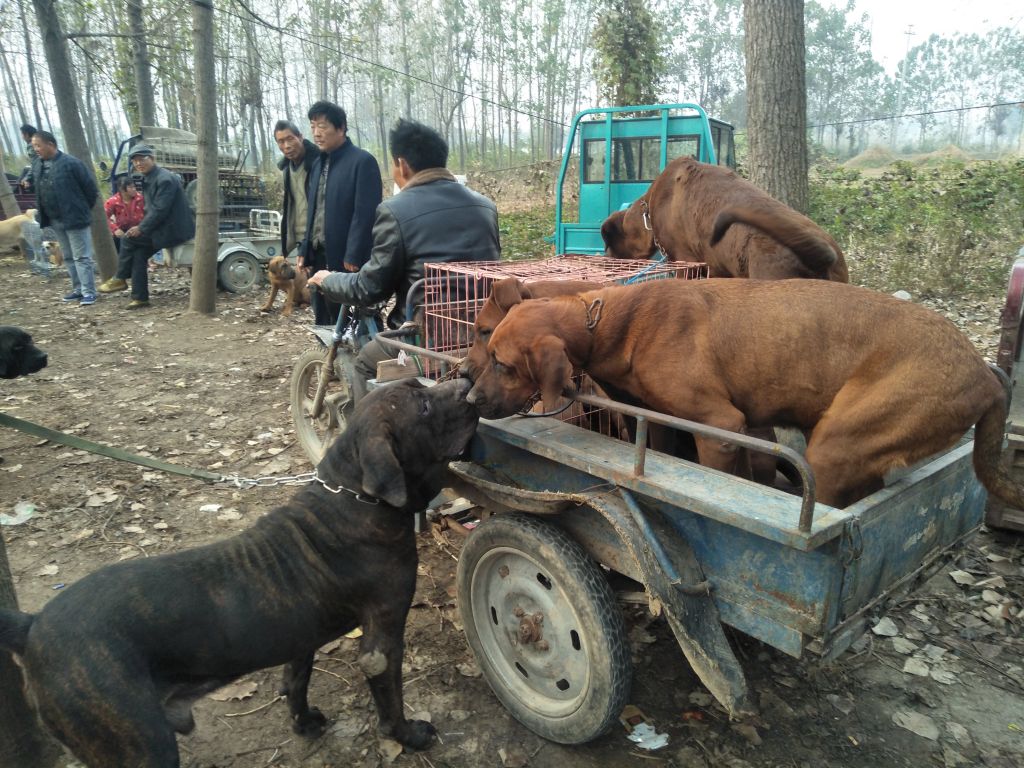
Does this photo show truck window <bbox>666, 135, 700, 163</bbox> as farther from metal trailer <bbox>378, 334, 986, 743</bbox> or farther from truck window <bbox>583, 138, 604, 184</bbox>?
metal trailer <bbox>378, 334, 986, 743</bbox>

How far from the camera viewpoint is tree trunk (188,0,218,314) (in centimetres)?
1038

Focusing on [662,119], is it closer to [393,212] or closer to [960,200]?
[960,200]

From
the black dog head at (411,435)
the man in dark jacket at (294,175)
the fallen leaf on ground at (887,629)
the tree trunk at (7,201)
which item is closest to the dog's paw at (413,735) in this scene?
the black dog head at (411,435)

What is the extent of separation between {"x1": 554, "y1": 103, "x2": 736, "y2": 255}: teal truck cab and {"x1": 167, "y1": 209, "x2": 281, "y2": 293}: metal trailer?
6350mm

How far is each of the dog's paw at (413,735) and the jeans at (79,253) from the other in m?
12.4

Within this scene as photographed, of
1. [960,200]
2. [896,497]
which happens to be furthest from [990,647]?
[960,200]

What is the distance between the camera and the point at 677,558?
7.48 feet

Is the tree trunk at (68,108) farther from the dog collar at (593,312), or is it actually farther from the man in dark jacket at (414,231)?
the dog collar at (593,312)

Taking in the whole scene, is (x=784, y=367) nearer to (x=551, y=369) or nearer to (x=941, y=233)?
→ (x=551, y=369)

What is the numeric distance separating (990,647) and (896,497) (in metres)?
1.96

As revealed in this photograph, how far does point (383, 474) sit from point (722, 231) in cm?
244

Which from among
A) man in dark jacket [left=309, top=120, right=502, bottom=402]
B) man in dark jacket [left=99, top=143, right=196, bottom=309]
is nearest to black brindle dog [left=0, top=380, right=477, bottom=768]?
man in dark jacket [left=309, top=120, right=502, bottom=402]

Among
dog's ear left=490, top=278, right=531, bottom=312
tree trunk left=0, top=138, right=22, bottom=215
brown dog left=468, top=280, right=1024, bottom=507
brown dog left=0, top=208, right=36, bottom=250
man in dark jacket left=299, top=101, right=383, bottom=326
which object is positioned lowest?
brown dog left=468, top=280, right=1024, bottom=507

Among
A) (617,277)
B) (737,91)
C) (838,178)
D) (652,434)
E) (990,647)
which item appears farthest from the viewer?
(737,91)
